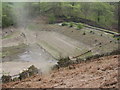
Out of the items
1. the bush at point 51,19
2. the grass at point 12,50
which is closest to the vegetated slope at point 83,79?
the grass at point 12,50

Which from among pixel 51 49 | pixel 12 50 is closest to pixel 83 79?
pixel 51 49

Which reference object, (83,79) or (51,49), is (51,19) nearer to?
(51,49)

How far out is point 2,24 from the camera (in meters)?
38.6

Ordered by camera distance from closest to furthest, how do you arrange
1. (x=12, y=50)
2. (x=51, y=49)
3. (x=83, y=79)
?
(x=83, y=79) → (x=51, y=49) → (x=12, y=50)

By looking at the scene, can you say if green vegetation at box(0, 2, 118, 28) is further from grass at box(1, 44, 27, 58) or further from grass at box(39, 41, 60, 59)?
grass at box(1, 44, 27, 58)

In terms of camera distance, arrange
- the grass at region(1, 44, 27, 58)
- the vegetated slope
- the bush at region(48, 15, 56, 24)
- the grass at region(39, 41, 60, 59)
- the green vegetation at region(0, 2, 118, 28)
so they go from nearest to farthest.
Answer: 1. the vegetated slope
2. the grass at region(39, 41, 60, 59)
3. the grass at region(1, 44, 27, 58)
4. the green vegetation at region(0, 2, 118, 28)
5. the bush at region(48, 15, 56, 24)

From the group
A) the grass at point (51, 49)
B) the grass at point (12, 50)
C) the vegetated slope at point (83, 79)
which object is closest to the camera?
the vegetated slope at point (83, 79)

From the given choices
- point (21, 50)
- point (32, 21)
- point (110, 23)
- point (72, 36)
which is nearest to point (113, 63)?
point (21, 50)

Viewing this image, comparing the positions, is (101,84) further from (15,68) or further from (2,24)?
(2,24)

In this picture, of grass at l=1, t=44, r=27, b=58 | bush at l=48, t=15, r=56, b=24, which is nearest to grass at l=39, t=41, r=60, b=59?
grass at l=1, t=44, r=27, b=58

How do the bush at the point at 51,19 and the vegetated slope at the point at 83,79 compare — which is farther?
the bush at the point at 51,19

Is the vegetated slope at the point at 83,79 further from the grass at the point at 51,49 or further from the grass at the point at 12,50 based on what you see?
the grass at the point at 12,50

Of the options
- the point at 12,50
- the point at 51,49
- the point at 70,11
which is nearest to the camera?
the point at 51,49

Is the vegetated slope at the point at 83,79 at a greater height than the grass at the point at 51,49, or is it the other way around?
the vegetated slope at the point at 83,79
